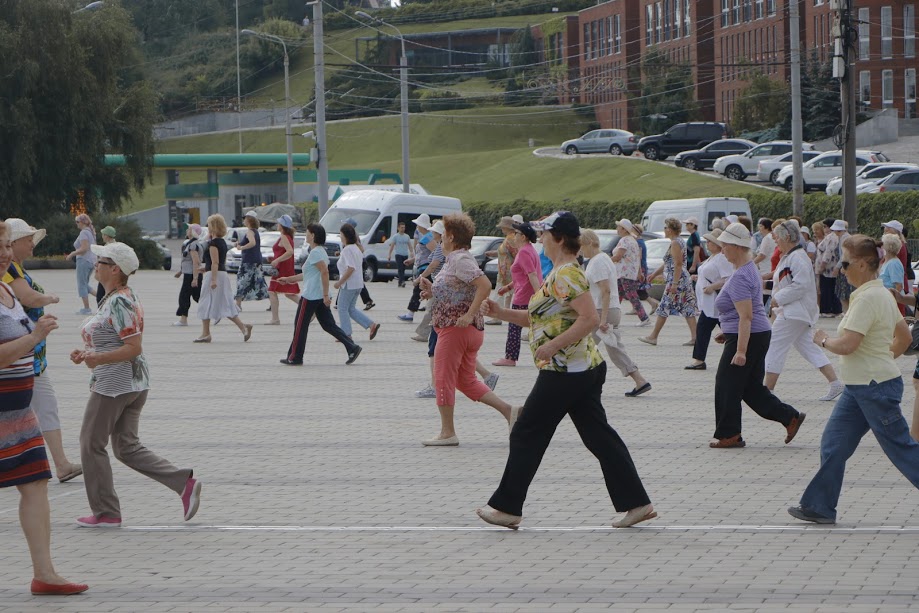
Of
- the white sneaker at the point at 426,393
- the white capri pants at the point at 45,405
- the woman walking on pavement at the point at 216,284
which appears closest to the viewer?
the white capri pants at the point at 45,405

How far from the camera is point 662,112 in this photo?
295 feet

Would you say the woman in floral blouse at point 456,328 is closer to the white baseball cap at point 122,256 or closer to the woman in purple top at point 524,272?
the white baseball cap at point 122,256

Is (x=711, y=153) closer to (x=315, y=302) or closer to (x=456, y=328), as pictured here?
(x=315, y=302)

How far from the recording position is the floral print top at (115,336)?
7406 millimetres

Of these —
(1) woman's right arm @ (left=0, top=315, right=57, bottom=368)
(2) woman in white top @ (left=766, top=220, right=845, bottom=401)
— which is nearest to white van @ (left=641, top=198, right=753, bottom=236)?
(2) woman in white top @ (left=766, top=220, right=845, bottom=401)

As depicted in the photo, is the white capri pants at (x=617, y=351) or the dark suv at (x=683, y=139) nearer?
the white capri pants at (x=617, y=351)

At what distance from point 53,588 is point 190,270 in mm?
16597

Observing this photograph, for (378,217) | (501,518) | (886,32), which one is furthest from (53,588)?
(886,32)

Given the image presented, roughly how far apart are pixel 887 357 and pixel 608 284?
208 inches

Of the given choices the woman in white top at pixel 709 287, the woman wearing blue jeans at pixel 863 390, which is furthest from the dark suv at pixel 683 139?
the woman wearing blue jeans at pixel 863 390

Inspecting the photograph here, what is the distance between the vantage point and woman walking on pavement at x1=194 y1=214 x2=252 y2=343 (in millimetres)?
19000

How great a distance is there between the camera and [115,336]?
7.45 metres

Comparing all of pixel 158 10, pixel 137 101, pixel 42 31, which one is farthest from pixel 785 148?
pixel 158 10

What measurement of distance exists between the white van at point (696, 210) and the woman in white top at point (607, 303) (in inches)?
885
